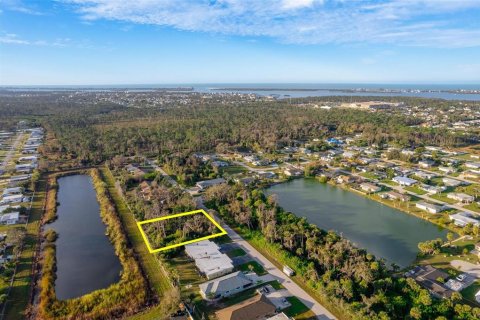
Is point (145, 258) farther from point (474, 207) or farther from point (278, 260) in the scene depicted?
point (474, 207)

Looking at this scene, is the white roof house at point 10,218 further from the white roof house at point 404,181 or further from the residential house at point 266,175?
the white roof house at point 404,181

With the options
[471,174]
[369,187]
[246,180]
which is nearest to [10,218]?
[246,180]

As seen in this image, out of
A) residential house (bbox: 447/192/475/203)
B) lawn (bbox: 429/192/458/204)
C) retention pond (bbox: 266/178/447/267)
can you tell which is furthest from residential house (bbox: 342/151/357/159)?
residential house (bbox: 447/192/475/203)

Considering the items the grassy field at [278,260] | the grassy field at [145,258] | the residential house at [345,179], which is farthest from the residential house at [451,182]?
the grassy field at [145,258]

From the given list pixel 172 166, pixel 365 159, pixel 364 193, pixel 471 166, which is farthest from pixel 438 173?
pixel 172 166

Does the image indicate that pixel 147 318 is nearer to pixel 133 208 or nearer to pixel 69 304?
pixel 69 304

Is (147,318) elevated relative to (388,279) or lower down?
lower down

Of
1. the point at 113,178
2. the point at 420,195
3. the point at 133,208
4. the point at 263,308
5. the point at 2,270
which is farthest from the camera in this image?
the point at 113,178
